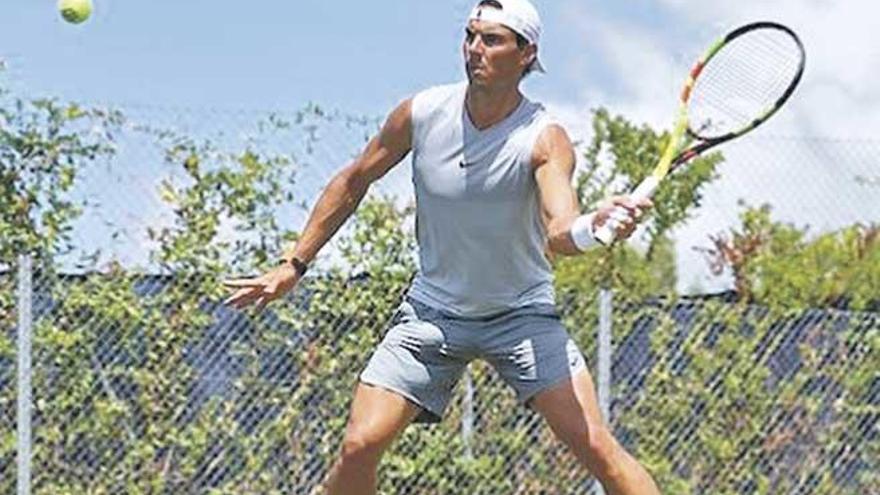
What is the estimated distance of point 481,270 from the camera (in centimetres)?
496

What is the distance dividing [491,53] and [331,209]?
63cm

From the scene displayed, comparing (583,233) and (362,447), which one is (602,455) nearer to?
(362,447)

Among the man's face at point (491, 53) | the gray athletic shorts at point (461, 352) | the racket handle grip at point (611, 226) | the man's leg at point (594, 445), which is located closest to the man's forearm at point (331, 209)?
the gray athletic shorts at point (461, 352)

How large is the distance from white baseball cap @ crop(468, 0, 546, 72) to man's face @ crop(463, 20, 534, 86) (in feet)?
0.05

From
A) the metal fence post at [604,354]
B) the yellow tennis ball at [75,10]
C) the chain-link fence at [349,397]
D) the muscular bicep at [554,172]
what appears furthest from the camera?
the metal fence post at [604,354]

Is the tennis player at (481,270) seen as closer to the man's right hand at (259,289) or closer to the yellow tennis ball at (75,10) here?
the man's right hand at (259,289)

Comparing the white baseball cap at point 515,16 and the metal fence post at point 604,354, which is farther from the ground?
the white baseball cap at point 515,16

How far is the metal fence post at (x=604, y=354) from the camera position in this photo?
7.91 m

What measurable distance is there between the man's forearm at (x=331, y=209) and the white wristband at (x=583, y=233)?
91cm

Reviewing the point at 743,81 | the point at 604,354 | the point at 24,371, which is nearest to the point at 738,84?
the point at 743,81

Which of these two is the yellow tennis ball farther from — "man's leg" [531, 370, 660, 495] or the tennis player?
"man's leg" [531, 370, 660, 495]

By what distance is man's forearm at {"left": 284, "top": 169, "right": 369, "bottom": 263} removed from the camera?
5.17 meters

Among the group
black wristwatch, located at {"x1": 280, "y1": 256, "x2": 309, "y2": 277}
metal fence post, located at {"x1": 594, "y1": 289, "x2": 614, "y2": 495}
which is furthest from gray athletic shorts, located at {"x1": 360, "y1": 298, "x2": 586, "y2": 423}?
metal fence post, located at {"x1": 594, "y1": 289, "x2": 614, "y2": 495}

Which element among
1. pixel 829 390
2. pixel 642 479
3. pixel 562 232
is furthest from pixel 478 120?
pixel 829 390
